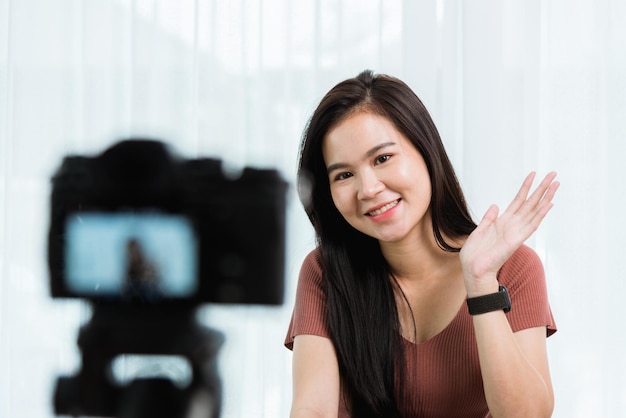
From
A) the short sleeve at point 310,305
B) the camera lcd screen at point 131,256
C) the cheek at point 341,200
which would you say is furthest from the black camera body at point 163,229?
the cheek at point 341,200

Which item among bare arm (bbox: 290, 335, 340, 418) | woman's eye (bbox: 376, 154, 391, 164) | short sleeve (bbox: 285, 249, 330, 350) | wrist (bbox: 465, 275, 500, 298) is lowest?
bare arm (bbox: 290, 335, 340, 418)

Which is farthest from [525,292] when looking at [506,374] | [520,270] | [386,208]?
[386,208]

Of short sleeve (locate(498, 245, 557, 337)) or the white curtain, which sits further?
the white curtain

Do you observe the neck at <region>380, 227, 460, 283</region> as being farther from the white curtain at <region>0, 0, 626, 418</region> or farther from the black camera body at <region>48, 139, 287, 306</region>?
the black camera body at <region>48, 139, 287, 306</region>

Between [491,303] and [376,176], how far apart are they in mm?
288

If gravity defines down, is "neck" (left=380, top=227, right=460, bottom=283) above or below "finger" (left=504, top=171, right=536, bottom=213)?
below

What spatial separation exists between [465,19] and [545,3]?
0.21m

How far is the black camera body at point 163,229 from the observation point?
6.24 feet

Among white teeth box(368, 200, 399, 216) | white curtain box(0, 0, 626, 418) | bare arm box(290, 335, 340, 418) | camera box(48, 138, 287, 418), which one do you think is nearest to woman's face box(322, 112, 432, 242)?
white teeth box(368, 200, 399, 216)

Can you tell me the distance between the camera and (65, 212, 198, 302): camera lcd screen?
195 centimetres

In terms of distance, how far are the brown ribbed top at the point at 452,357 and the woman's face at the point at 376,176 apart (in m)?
0.19

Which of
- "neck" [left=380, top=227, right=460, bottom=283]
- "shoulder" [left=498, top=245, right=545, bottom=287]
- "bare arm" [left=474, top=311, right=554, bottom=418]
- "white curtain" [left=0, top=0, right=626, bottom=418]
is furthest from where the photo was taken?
"white curtain" [left=0, top=0, right=626, bottom=418]

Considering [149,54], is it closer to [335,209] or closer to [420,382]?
[335,209]

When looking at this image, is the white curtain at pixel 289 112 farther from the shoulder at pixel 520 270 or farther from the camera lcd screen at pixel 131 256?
the shoulder at pixel 520 270
